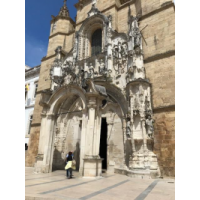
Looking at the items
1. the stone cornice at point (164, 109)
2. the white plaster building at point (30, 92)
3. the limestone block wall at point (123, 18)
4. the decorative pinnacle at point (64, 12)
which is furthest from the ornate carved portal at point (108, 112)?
the white plaster building at point (30, 92)

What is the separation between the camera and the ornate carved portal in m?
8.40

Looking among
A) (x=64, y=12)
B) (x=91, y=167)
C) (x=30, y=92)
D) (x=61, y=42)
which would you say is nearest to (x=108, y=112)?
(x=91, y=167)

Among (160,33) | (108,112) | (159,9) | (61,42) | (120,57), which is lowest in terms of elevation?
(108,112)

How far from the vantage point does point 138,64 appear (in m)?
10.3

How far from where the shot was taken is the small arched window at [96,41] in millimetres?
14647

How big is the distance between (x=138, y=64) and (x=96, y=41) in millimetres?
6187

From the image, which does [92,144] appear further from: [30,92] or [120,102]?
[30,92]

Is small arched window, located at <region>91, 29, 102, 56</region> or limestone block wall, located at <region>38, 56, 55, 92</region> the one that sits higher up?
small arched window, located at <region>91, 29, 102, 56</region>

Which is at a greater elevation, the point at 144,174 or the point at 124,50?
the point at 124,50

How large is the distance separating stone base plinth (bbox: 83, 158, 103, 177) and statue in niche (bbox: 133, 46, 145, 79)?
511cm

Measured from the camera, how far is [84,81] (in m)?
9.70

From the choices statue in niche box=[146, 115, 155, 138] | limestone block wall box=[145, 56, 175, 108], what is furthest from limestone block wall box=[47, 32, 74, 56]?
statue in niche box=[146, 115, 155, 138]

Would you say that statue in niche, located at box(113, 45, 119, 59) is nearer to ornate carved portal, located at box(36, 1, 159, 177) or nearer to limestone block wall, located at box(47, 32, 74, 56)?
ornate carved portal, located at box(36, 1, 159, 177)
